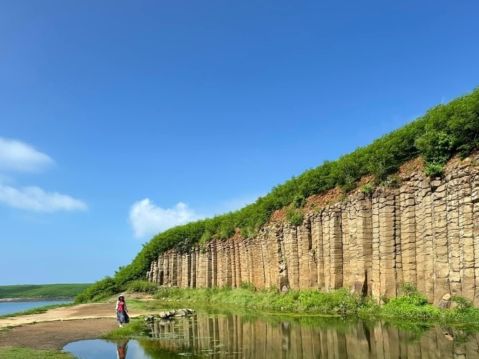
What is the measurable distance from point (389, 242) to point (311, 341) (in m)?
Result: 9.49

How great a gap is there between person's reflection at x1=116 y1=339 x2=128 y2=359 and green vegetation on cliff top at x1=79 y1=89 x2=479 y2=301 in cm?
1457

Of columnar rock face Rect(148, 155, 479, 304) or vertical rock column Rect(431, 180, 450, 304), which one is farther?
vertical rock column Rect(431, 180, 450, 304)

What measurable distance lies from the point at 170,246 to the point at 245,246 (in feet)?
53.0

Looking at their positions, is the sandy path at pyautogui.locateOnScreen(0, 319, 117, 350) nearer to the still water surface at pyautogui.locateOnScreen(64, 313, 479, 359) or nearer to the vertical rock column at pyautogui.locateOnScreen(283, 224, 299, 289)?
the still water surface at pyautogui.locateOnScreen(64, 313, 479, 359)

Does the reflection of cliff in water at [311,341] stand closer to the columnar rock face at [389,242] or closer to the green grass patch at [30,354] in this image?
the green grass patch at [30,354]

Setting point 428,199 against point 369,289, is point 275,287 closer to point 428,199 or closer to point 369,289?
point 369,289

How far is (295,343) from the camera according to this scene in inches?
615

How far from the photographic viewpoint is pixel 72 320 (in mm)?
28531

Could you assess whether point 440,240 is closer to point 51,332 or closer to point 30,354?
point 30,354

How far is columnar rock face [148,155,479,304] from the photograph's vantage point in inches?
755

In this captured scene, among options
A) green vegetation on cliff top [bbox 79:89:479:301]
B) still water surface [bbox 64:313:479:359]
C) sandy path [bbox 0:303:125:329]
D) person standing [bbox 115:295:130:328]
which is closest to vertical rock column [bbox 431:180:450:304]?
green vegetation on cliff top [bbox 79:89:479:301]

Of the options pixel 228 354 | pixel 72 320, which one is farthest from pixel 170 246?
pixel 228 354

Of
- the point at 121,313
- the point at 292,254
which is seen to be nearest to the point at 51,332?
the point at 121,313

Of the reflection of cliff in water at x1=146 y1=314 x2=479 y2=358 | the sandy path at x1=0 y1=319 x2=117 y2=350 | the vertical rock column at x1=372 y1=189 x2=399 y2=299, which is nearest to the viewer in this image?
the reflection of cliff in water at x1=146 y1=314 x2=479 y2=358
